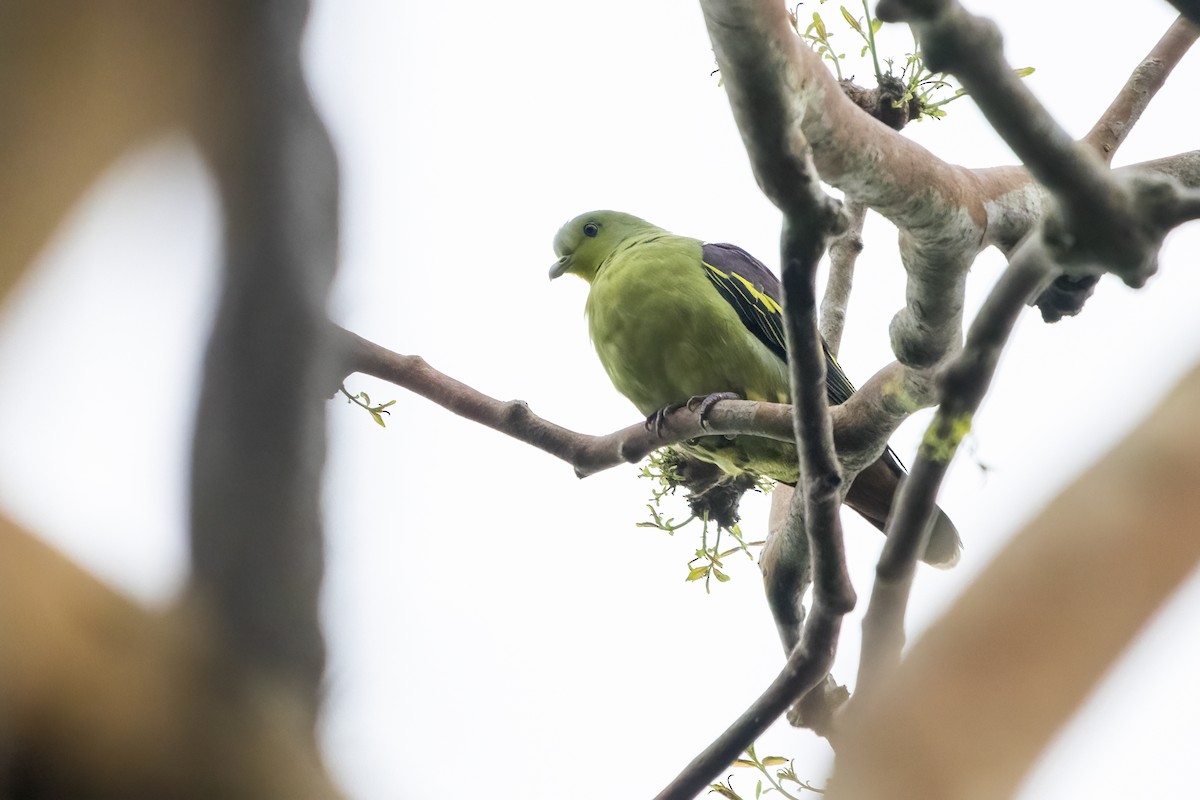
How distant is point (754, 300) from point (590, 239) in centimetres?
105

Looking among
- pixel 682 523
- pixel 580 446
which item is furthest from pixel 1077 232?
pixel 682 523

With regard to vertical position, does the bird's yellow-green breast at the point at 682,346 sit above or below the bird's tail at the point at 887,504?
above

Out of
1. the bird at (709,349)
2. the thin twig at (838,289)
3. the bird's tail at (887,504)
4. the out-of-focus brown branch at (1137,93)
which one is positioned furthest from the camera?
the thin twig at (838,289)

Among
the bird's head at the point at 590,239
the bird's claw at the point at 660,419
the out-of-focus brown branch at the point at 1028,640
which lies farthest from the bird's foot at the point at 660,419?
the out-of-focus brown branch at the point at 1028,640

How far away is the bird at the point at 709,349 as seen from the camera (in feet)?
12.8

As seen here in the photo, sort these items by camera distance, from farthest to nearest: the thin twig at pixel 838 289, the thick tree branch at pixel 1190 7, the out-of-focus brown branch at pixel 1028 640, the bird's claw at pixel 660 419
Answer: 1. the thin twig at pixel 838 289
2. the bird's claw at pixel 660 419
3. the thick tree branch at pixel 1190 7
4. the out-of-focus brown branch at pixel 1028 640

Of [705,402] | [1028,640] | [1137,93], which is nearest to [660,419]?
[705,402]

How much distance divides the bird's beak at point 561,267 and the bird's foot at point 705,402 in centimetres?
133

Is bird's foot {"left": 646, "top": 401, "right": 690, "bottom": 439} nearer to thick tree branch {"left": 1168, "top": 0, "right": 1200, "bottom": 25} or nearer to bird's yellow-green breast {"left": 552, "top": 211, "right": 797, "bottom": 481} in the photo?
bird's yellow-green breast {"left": 552, "top": 211, "right": 797, "bottom": 481}

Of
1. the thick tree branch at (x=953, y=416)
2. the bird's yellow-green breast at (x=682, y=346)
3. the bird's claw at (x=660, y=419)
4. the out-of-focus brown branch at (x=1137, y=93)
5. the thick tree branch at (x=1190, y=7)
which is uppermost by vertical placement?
the out-of-focus brown branch at (x=1137, y=93)

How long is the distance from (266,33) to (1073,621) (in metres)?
0.60

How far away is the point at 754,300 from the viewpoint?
13.8 feet

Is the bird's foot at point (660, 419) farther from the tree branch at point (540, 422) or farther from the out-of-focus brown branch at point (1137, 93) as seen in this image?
the out-of-focus brown branch at point (1137, 93)

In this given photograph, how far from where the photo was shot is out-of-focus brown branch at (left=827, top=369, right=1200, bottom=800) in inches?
27.8
